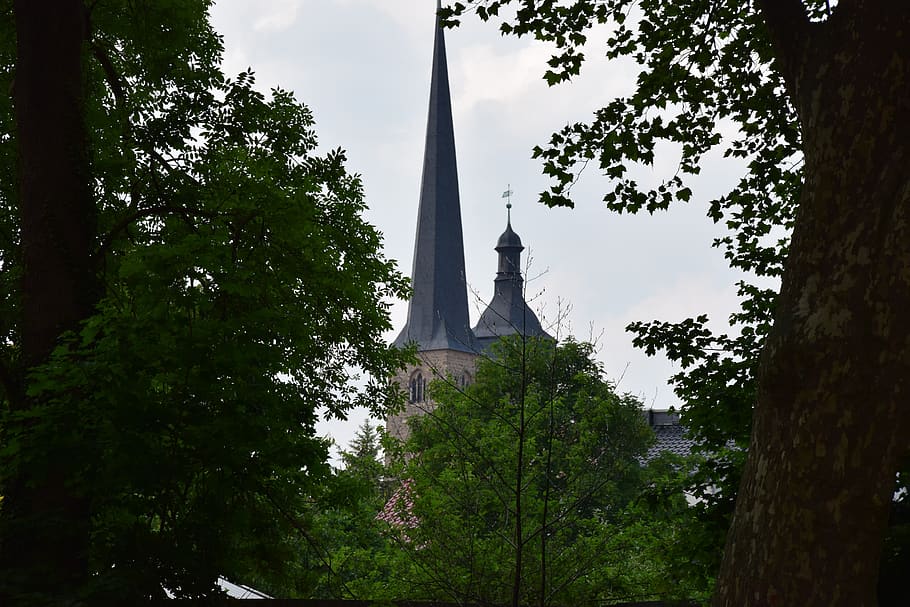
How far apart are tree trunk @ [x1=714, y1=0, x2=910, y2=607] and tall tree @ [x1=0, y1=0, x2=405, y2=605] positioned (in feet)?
9.40

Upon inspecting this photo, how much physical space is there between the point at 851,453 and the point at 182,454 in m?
3.48

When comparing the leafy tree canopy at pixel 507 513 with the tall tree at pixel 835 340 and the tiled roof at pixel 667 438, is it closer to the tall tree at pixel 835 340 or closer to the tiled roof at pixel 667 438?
the tall tree at pixel 835 340

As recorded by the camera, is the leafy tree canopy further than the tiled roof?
No

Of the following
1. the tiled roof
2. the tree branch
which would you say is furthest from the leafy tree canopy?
the tiled roof

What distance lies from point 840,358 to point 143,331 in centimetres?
366

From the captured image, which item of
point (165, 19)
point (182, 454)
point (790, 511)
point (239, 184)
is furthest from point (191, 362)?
point (165, 19)

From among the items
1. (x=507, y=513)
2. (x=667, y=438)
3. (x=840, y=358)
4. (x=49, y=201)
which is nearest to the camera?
(x=840, y=358)

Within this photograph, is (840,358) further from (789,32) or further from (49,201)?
(49,201)

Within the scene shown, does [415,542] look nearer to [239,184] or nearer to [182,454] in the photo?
[239,184]

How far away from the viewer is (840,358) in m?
4.35

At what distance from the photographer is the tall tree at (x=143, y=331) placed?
5.77 m

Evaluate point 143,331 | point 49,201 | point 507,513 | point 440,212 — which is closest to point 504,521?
point 507,513

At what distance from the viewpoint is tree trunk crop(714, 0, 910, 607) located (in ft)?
14.0

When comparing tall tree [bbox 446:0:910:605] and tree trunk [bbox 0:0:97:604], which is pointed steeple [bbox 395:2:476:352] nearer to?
tree trunk [bbox 0:0:97:604]
